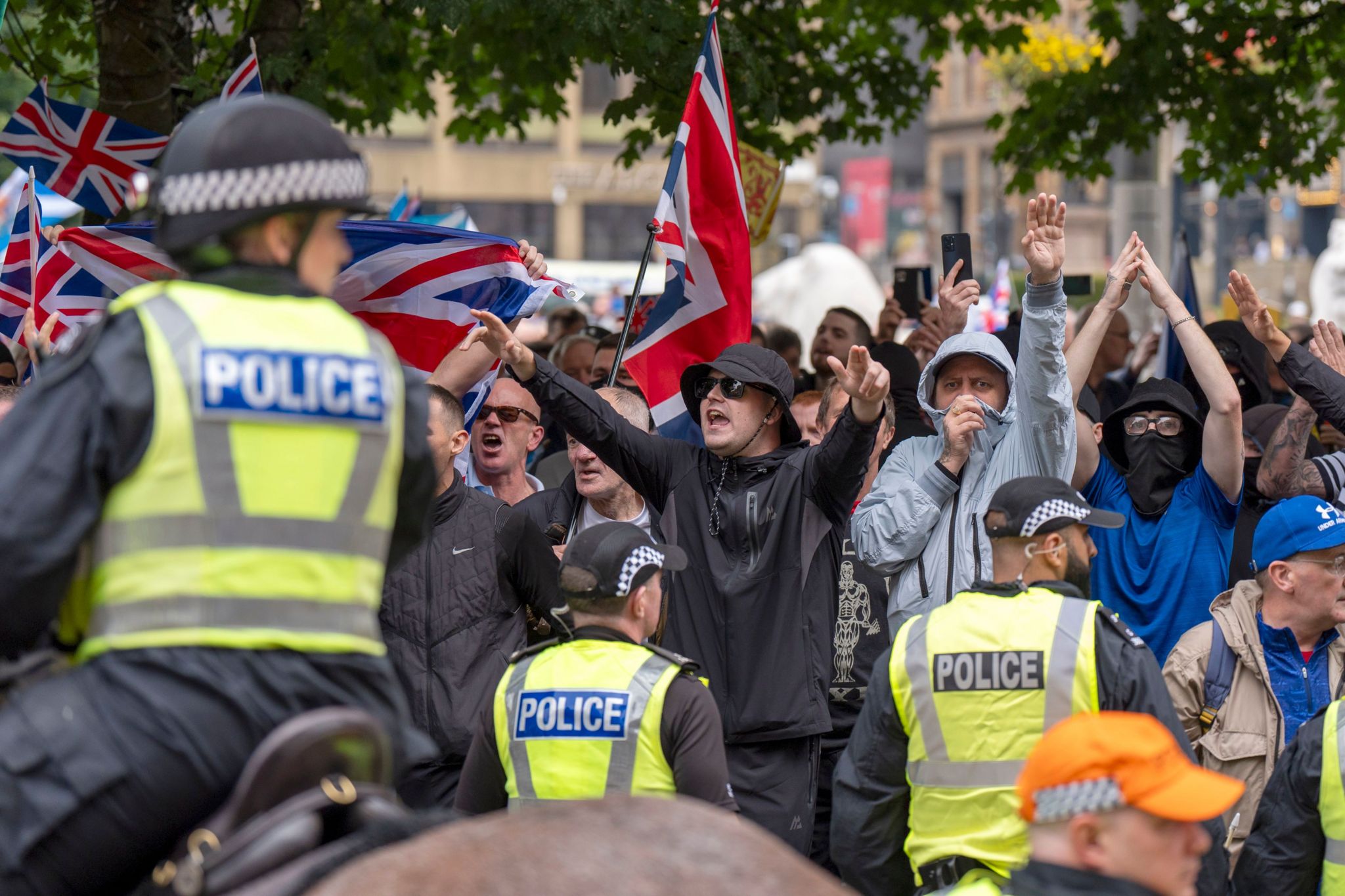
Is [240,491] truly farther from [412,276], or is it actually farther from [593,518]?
[412,276]

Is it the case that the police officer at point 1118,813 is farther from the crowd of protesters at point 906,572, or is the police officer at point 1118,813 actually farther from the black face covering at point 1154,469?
the black face covering at point 1154,469

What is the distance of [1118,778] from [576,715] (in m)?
1.67

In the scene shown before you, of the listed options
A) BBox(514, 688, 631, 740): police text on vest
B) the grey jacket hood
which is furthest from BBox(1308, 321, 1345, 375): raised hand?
BBox(514, 688, 631, 740): police text on vest

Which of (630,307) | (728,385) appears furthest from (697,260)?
(728,385)

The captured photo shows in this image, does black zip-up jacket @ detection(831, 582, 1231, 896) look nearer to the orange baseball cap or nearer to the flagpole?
the orange baseball cap

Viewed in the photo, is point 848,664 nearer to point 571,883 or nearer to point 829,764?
point 829,764

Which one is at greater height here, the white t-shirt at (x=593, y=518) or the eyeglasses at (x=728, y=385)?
the eyeglasses at (x=728, y=385)

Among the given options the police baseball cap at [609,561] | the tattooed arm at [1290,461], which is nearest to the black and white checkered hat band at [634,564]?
the police baseball cap at [609,561]

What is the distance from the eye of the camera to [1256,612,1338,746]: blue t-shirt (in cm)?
518

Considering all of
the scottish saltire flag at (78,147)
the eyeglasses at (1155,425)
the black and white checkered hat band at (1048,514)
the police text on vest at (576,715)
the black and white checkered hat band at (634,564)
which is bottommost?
the police text on vest at (576,715)

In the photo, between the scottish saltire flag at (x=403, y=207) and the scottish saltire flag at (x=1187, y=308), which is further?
the scottish saltire flag at (x=403, y=207)

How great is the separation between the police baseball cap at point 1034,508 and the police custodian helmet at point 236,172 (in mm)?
2280

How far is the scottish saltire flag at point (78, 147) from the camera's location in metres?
9.28

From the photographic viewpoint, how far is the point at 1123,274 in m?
6.43
